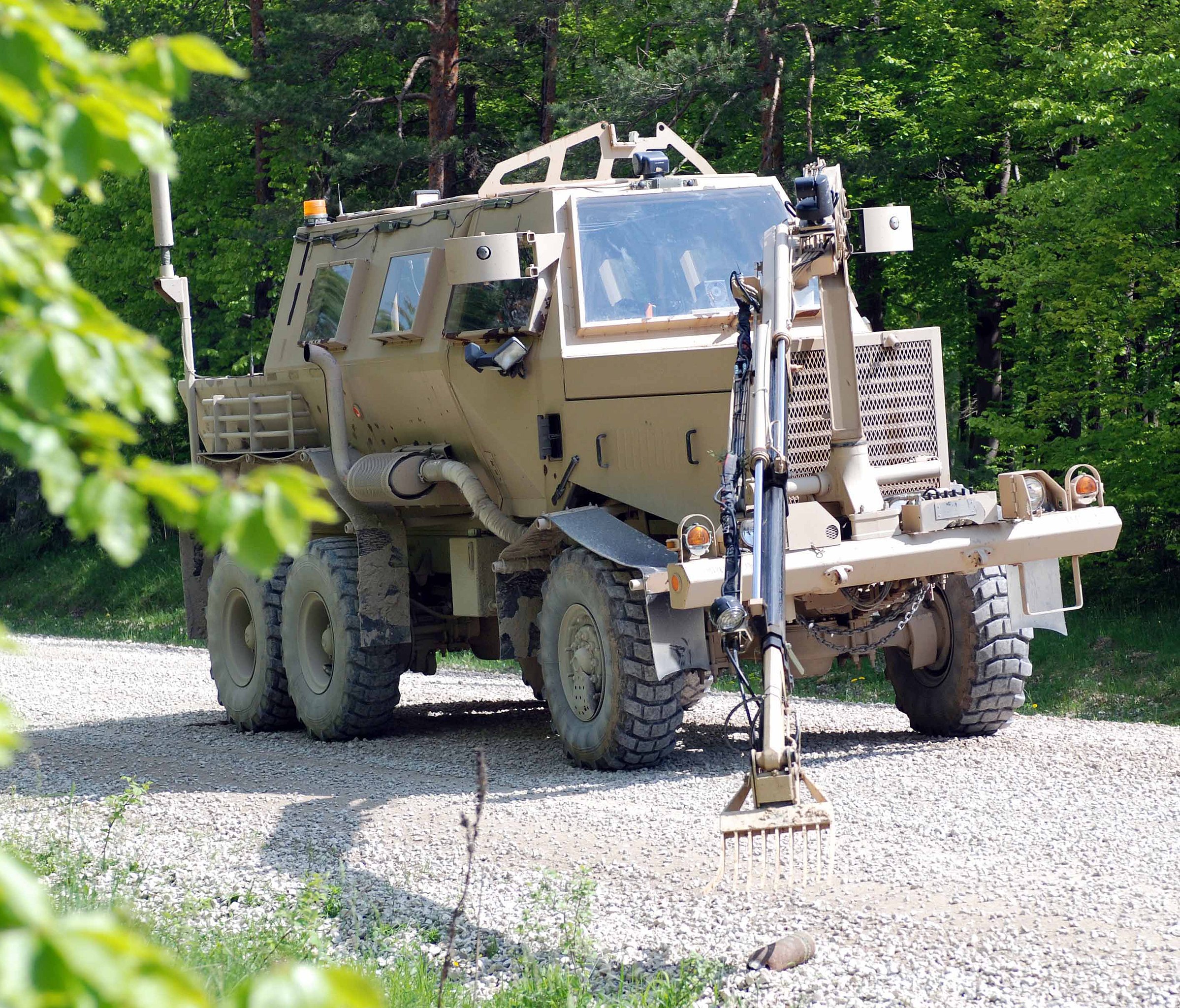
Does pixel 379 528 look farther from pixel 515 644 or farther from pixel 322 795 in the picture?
pixel 322 795

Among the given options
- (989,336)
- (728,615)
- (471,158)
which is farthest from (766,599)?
(471,158)

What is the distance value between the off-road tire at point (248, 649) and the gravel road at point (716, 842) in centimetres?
28

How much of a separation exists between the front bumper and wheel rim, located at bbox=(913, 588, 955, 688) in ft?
2.54

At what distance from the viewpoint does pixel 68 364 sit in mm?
1826

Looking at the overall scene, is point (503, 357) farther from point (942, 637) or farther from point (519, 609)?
point (942, 637)

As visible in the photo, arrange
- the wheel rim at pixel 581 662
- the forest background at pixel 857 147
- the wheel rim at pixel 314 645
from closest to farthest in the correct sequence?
the wheel rim at pixel 581 662
the wheel rim at pixel 314 645
the forest background at pixel 857 147

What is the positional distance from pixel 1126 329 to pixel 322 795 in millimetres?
12332

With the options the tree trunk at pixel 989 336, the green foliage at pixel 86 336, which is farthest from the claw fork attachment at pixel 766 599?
the tree trunk at pixel 989 336

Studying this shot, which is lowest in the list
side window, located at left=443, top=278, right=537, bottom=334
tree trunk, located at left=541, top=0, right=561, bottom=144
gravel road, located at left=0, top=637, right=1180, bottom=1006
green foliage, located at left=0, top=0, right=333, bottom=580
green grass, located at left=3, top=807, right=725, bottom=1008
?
gravel road, located at left=0, top=637, right=1180, bottom=1006

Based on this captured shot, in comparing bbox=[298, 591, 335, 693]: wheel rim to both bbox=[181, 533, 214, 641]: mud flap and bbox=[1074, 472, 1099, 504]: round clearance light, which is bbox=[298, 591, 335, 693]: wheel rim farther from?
bbox=[1074, 472, 1099, 504]: round clearance light

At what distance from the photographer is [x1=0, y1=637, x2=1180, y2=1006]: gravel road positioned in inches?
211

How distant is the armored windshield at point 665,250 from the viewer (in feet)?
31.5

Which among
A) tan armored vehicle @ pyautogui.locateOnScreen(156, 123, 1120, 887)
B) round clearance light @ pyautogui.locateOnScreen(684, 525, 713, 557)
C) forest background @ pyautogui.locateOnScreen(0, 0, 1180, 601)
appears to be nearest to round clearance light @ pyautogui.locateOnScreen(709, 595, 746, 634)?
tan armored vehicle @ pyautogui.locateOnScreen(156, 123, 1120, 887)

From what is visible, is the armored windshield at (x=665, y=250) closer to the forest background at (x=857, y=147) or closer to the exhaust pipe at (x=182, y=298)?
the exhaust pipe at (x=182, y=298)
